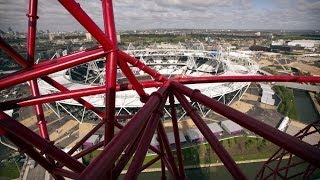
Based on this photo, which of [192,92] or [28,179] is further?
[28,179]

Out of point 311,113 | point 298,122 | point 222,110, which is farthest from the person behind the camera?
point 311,113

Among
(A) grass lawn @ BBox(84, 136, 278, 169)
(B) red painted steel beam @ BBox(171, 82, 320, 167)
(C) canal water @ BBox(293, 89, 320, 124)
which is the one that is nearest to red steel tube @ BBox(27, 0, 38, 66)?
(B) red painted steel beam @ BBox(171, 82, 320, 167)

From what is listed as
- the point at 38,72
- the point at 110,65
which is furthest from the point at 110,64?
the point at 38,72

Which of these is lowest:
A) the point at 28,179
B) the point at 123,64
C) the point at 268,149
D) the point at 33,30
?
the point at 28,179

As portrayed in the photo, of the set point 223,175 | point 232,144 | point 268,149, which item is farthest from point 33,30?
point 268,149

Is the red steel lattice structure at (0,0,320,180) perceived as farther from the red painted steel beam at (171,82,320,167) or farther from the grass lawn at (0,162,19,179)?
the grass lawn at (0,162,19,179)

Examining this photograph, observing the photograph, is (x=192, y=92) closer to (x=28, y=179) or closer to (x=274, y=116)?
(x=28, y=179)

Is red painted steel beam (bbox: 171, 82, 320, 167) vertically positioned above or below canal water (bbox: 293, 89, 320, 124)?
above
